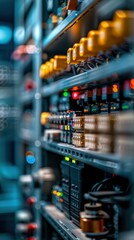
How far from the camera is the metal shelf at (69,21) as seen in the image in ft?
6.42

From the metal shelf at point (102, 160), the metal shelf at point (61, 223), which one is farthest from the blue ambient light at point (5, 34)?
the metal shelf at point (102, 160)

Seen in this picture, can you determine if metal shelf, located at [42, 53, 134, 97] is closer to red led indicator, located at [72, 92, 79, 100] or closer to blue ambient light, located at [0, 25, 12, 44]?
red led indicator, located at [72, 92, 79, 100]

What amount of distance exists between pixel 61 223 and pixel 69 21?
1.12 meters

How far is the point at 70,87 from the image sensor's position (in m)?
2.32

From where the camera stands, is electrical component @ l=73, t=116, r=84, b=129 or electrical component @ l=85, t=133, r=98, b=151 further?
electrical component @ l=73, t=116, r=84, b=129

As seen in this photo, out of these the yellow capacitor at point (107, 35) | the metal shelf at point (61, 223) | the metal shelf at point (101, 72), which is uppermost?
the yellow capacitor at point (107, 35)

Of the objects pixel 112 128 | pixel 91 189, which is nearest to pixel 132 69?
pixel 112 128

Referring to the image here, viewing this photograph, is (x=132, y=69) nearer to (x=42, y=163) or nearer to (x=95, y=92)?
(x=95, y=92)

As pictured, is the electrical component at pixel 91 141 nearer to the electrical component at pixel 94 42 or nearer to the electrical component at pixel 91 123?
the electrical component at pixel 91 123

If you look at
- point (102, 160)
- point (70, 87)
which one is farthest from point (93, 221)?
point (70, 87)

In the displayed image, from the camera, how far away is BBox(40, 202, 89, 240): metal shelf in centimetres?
223

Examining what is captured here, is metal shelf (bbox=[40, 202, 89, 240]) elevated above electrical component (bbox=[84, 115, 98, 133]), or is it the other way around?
electrical component (bbox=[84, 115, 98, 133])

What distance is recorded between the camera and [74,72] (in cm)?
246

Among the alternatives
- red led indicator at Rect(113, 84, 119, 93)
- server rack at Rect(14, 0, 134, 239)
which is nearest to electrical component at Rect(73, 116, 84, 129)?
server rack at Rect(14, 0, 134, 239)
